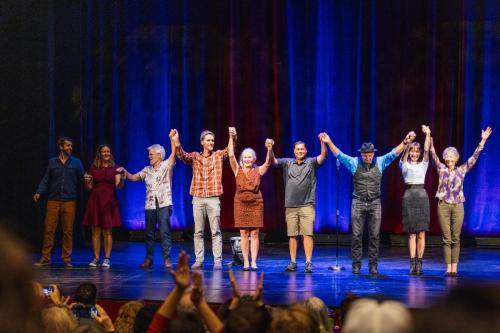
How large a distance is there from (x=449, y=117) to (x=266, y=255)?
359 cm

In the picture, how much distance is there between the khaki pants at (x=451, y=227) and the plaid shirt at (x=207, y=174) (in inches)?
105

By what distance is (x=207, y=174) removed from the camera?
8.84 m

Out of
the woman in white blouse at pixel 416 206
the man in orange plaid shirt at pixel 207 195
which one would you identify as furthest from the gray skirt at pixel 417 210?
the man in orange plaid shirt at pixel 207 195

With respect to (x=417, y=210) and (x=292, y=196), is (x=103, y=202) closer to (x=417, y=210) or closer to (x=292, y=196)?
(x=292, y=196)

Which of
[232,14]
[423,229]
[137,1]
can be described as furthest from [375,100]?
[137,1]

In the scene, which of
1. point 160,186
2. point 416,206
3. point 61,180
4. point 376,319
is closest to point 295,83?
point 160,186

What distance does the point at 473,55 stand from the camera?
10984mm

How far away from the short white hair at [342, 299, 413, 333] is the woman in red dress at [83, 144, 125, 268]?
722 centimetres

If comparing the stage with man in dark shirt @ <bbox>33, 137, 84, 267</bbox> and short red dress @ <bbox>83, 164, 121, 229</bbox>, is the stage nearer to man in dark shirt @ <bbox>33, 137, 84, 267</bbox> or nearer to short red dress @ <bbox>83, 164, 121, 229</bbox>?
man in dark shirt @ <bbox>33, 137, 84, 267</bbox>

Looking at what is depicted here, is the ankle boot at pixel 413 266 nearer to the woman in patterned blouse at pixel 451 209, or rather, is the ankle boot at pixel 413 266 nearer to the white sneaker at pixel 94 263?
the woman in patterned blouse at pixel 451 209

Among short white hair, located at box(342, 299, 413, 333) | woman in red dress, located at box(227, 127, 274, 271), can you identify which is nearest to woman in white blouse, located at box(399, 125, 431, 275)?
woman in red dress, located at box(227, 127, 274, 271)

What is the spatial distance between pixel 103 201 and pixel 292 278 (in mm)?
2637

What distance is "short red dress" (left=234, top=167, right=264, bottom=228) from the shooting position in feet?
28.3

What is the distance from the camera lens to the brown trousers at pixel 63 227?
29.5ft
